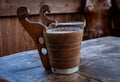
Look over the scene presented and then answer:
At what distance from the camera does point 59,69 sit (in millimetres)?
1002

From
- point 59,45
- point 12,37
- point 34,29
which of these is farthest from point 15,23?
point 59,45

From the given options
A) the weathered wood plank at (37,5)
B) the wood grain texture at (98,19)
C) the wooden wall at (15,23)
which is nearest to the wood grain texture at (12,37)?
the wooden wall at (15,23)

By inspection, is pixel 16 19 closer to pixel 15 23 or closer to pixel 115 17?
pixel 15 23

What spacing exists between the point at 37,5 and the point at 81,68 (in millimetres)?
1933

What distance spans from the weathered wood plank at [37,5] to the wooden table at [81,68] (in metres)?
1.23

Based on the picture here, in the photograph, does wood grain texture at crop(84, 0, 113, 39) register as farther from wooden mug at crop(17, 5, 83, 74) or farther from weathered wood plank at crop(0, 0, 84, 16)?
wooden mug at crop(17, 5, 83, 74)

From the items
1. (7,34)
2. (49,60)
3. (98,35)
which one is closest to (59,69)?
(49,60)

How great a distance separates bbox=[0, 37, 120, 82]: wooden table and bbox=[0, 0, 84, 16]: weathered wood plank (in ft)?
4.05

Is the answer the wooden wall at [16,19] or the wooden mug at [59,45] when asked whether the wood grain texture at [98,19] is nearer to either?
the wooden wall at [16,19]

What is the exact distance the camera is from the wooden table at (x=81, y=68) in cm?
93

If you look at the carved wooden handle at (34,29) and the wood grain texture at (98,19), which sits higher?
the carved wooden handle at (34,29)

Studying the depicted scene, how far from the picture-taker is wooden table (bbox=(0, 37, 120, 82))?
0.93 meters

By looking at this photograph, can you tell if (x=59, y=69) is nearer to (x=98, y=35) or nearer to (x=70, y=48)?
(x=70, y=48)

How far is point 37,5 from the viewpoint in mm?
2865
